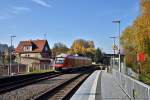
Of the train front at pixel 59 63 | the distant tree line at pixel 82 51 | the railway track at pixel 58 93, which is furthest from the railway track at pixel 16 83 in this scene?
the distant tree line at pixel 82 51

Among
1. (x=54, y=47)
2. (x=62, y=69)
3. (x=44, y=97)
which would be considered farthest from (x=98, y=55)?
(x=44, y=97)

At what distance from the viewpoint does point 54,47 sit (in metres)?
188

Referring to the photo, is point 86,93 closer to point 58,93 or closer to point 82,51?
point 58,93

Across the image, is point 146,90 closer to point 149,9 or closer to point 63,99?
point 63,99

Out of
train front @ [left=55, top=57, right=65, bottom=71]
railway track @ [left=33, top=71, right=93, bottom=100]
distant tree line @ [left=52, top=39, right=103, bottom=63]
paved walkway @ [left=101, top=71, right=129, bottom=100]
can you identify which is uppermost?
distant tree line @ [left=52, top=39, right=103, bottom=63]

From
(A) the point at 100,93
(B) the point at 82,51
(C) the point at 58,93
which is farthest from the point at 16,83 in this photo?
(B) the point at 82,51

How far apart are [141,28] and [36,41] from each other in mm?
87541

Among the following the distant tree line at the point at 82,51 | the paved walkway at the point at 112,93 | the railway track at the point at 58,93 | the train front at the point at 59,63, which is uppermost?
the distant tree line at the point at 82,51

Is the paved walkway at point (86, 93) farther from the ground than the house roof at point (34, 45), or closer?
closer

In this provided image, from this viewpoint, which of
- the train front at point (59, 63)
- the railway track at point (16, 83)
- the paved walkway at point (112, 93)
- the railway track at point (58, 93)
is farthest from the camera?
the train front at point (59, 63)

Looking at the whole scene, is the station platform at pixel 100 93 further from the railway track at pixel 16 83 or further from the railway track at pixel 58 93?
the railway track at pixel 16 83

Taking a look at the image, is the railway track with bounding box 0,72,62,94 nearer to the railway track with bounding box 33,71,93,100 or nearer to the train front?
the railway track with bounding box 33,71,93,100

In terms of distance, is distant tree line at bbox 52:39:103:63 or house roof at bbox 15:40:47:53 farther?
distant tree line at bbox 52:39:103:63

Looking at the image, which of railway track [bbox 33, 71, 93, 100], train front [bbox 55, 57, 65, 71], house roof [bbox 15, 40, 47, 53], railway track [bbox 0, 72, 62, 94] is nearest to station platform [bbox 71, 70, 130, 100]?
railway track [bbox 33, 71, 93, 100]
